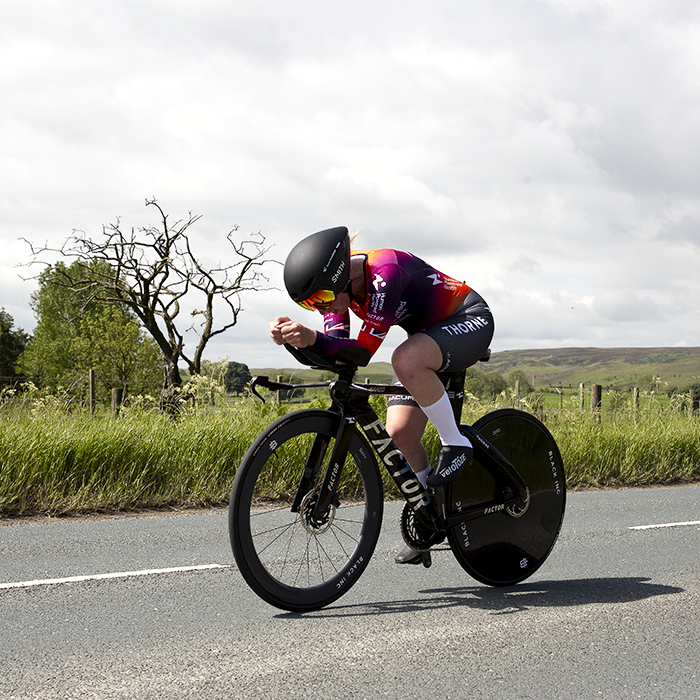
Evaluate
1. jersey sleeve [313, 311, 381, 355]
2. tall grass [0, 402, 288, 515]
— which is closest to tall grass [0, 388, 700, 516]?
tall grass [0, 402, 288, 515]

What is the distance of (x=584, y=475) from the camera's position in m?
9.16

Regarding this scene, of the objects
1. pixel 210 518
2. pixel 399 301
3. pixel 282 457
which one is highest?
pixel 399 301

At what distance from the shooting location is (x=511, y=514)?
4.33 m

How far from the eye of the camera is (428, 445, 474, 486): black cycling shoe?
3.77m

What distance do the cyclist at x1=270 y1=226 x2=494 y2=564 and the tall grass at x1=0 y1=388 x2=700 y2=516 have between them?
3.56m

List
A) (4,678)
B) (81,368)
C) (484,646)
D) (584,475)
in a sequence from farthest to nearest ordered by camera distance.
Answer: (81,368) < (584,475) < (484,646) < (4,678)

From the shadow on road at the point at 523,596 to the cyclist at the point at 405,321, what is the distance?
0.32 meters

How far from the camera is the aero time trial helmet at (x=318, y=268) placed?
3312mm

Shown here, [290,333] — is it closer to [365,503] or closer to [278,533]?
[365,503]

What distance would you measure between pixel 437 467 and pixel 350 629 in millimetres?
963

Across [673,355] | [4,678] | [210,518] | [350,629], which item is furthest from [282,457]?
[673,355]

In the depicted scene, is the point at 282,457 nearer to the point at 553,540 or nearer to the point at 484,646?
the point at 553,540

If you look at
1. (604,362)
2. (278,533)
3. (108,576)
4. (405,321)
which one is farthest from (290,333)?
(604,362)

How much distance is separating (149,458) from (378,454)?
3.92m
